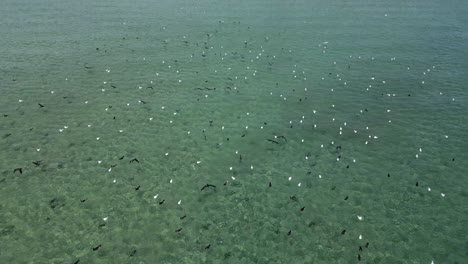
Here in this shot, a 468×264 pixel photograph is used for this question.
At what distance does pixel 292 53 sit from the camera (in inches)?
2029

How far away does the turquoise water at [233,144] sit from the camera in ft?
78.8

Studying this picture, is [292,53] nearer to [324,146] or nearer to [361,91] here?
[361,91]

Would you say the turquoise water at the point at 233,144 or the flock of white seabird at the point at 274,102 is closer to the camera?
the turquoise water at the point at 233,144

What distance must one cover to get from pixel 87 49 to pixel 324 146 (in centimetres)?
3633

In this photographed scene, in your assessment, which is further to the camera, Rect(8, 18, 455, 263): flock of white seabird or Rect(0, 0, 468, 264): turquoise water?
Rect(8, 18, 455, 263): flock of white seabird

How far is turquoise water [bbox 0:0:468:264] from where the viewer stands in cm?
2403

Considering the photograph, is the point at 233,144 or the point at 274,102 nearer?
the point at 233,144

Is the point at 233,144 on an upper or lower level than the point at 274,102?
lower

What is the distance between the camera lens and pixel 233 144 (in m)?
33.2

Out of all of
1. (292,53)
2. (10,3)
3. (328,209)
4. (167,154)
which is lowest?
(328,209)

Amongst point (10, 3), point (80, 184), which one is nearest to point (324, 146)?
point (80, 184)

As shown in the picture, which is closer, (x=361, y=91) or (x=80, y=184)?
(x=80, y=184)

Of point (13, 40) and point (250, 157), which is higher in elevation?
point (13, 40)

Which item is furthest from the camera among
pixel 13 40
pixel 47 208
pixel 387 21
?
pixel 387 21
